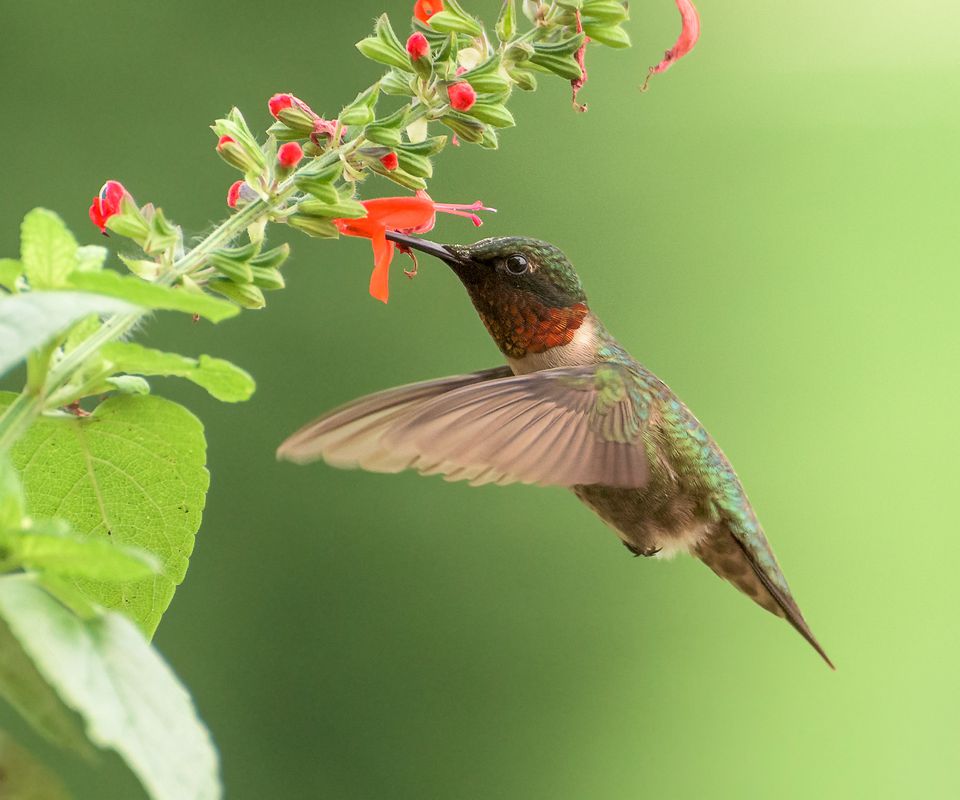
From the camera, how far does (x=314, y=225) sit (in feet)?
3.56

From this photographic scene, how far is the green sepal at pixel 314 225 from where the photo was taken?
A: 3.56 feet

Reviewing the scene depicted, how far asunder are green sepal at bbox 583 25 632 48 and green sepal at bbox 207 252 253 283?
404 millimetres

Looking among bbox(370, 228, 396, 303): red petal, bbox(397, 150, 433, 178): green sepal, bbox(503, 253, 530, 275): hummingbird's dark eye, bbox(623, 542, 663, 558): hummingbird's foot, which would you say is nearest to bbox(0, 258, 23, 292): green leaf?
bbox(397, 150, 433, 178): green sepal

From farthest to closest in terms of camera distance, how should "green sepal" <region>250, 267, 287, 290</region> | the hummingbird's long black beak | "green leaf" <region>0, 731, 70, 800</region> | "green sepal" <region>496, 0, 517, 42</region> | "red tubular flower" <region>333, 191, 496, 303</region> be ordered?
the hummingbird's long black beak < "red tubular flower" <region>333, 191, 496, 303</region> < "green sepal" <region>496, 0, 517, 42</region> < "green sepal" <region>250, 267, 287, 290</region> < "green leaf" <region>0, 731, 70, 800</region>

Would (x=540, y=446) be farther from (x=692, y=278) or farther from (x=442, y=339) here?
(x=692, y=278)

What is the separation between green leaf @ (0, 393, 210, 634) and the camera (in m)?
1.04

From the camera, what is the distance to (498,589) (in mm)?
3652

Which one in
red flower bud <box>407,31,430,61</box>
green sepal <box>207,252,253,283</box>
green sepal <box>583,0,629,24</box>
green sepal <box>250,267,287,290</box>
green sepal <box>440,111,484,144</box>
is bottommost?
green sepal <box>207,252,253,283</box>

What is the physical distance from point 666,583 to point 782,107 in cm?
161

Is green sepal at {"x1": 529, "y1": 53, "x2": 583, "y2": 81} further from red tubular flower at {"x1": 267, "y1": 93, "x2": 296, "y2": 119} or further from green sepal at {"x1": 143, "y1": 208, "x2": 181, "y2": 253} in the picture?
green sepal at {"x1": 143, "y1": 208, "x2": 181, "y2": 253}

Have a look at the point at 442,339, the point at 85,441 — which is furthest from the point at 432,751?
the point at 85,441

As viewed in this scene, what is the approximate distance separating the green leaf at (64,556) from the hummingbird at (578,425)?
23.4 inches

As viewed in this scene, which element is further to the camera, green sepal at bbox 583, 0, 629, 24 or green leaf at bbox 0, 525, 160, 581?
green sepal at bbox 583, 0, 629, 24

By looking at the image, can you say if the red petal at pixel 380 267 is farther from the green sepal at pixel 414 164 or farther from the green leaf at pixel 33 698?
the green leaf at pixel 33 698
